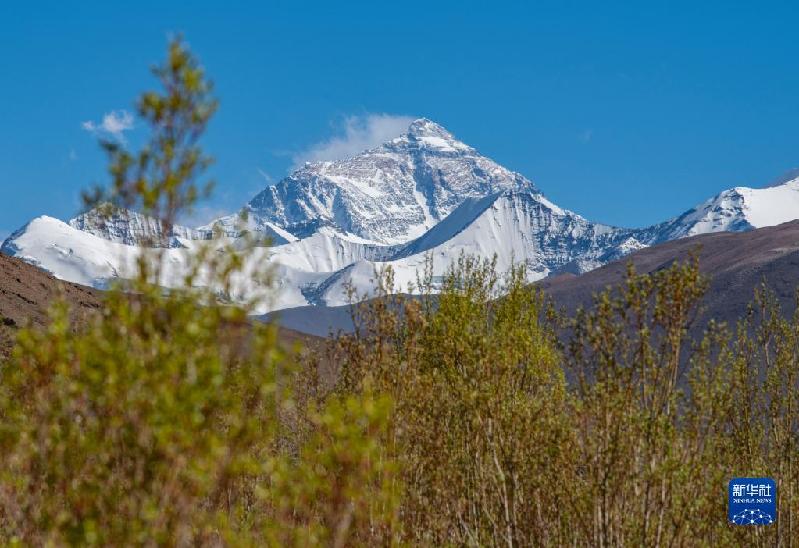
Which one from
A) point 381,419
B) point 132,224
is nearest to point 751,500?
point 381,419

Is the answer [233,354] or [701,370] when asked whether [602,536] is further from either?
[233,354]

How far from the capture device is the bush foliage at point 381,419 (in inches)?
268

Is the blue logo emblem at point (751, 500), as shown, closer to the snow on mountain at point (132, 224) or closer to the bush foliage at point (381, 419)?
the bush foliage at point (381, 419)

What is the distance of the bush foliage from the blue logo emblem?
0.70 metres

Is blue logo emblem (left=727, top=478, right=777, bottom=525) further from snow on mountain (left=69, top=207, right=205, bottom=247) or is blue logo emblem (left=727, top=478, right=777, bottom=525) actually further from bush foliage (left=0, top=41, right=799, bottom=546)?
snow on mountain (left=69, top=207, right=205, bottom=247)

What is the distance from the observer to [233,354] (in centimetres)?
754

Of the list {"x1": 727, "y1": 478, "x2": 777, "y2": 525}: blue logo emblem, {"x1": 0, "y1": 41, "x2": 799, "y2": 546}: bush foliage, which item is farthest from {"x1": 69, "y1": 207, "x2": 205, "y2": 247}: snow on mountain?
{"x1": 727, "y1": 478, "x2": 777, "y2": 525}: blue logo emblem

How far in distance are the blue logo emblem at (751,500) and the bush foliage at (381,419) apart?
0.70m

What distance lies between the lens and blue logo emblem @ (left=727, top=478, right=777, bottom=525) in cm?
1688

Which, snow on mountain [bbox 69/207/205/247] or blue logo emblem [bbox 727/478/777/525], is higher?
snow on mountain [bbox 69/207/205/247]

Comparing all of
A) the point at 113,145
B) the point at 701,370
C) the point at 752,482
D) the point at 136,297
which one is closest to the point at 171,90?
the point at 113,145

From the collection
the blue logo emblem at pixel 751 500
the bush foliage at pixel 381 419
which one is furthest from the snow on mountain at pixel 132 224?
the blue logo emblem at pixel 751 500

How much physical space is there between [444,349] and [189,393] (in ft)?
41.0

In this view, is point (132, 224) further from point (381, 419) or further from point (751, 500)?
point (751, 500)
